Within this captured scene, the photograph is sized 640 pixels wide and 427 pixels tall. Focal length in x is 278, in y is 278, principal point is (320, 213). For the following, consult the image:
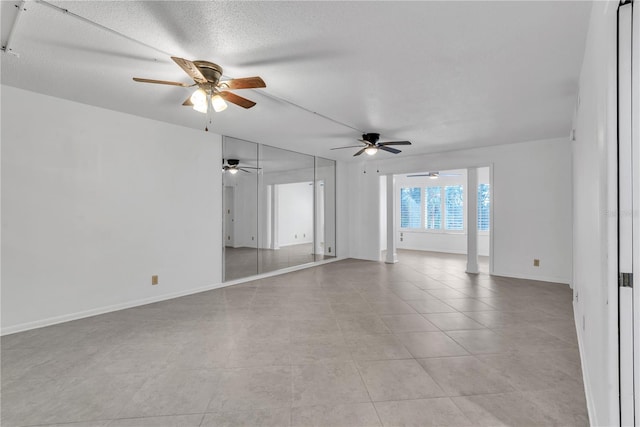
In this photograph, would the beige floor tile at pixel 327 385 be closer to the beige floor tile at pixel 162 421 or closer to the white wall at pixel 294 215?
the beige floor tile at pixel 162 421

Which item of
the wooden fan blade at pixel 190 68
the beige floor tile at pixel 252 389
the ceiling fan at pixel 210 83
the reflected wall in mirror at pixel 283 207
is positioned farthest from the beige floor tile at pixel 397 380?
the reflected wall in mirror at pixel 283 207

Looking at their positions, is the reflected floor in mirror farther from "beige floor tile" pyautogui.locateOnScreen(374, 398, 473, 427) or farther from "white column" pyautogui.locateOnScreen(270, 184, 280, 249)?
"beige floor tile" pyautogui.locateOnScreen(374, 398, 473, 427)

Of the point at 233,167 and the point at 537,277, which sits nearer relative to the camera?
the point at 233,167

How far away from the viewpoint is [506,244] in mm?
5402

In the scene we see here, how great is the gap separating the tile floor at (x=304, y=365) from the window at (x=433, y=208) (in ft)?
16.1

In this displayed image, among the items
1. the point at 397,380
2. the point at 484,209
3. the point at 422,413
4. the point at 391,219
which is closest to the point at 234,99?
the point at 397,380

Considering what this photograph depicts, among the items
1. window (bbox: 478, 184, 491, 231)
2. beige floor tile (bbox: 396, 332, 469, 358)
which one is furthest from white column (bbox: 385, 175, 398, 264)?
beige floor tile (bbox: 396, 332, 469, 358)

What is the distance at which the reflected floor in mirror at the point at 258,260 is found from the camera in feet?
16.1

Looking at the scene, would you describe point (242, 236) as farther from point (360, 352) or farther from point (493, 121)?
point (493, 121)

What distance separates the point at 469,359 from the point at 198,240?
3890 millimetres

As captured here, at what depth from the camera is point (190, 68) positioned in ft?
6.70

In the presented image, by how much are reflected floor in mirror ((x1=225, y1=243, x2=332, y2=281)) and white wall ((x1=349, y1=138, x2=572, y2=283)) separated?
12.2ft

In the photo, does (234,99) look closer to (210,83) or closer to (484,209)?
(210,83)

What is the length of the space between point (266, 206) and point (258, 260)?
1.28 m
